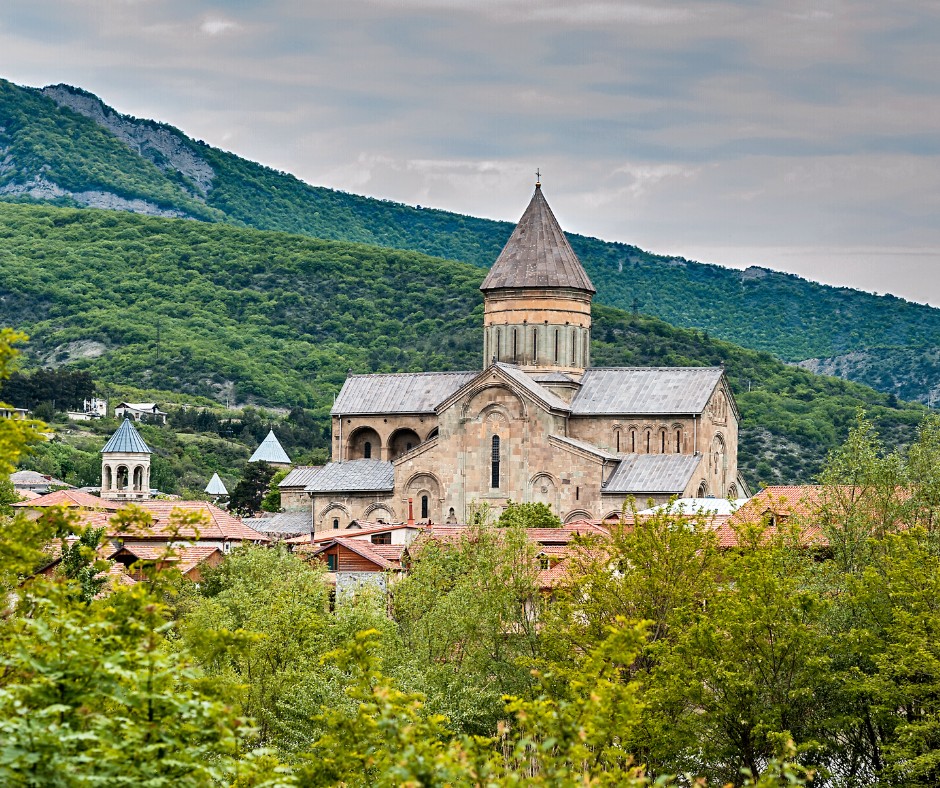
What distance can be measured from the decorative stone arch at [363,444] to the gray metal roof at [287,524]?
293 cm

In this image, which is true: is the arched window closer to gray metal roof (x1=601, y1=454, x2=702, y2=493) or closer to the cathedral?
the cathedral

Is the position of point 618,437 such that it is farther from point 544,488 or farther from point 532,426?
point 544,488

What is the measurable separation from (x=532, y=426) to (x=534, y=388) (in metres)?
1.48

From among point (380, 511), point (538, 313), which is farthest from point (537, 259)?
point (380, 511)

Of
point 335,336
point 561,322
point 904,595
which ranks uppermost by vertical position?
point 335,336

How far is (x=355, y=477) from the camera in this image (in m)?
64.9

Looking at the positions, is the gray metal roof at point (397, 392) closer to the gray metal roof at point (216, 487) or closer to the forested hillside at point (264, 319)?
the gray metal roof at point (216, 487)

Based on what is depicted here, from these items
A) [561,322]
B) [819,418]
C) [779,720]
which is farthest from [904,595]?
[819,418]

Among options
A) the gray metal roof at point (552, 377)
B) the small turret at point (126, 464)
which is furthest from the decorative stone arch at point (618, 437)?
the small turret at point (126, 464)

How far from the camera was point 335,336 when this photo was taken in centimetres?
16050

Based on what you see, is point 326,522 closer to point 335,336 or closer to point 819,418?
point 819,418

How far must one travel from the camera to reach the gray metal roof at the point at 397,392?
2616 inches

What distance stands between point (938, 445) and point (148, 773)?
1101 inches

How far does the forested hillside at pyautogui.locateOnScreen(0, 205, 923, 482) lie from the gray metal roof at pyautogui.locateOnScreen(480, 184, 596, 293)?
4520 centimetres
